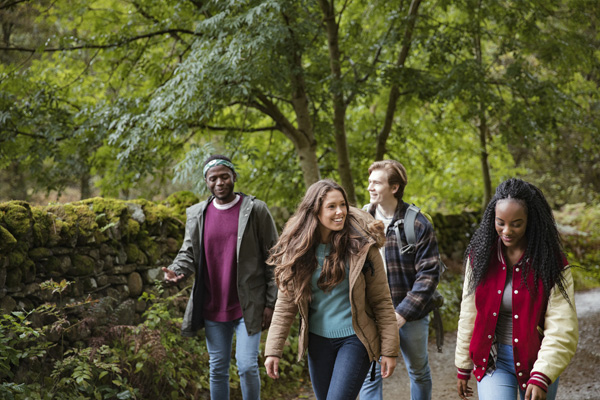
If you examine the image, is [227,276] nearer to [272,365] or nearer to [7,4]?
[272,365]

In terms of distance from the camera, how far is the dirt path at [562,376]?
5785mm

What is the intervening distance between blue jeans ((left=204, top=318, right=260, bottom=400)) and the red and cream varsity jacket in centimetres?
170

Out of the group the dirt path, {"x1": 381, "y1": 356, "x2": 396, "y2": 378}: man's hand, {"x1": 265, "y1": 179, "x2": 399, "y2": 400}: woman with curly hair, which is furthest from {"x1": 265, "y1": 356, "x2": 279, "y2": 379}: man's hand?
the dirt path

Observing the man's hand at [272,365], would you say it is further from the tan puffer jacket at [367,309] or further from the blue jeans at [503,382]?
the blue jeans at [503,382]

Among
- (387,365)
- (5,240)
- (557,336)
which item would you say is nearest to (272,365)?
(387,365)

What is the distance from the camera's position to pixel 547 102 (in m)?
8.30

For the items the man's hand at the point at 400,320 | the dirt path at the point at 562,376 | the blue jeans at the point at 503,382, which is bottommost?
the dirt path at the point at 562,376

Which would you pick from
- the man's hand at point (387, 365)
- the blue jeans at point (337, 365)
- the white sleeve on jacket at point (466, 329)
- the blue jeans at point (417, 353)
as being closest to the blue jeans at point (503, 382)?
the white sleeve on jacket at point (466, 329)

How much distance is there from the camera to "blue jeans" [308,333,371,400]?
2.94 meters

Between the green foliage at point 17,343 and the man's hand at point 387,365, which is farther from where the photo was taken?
the green foliage at point 17,343

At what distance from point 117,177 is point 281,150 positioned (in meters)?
3.46

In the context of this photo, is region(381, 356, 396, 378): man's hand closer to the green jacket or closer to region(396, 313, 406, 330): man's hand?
region(396, 313, 406, 330): man's hand

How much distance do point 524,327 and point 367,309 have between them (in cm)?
87

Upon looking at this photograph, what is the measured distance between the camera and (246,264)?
414 centimetres
